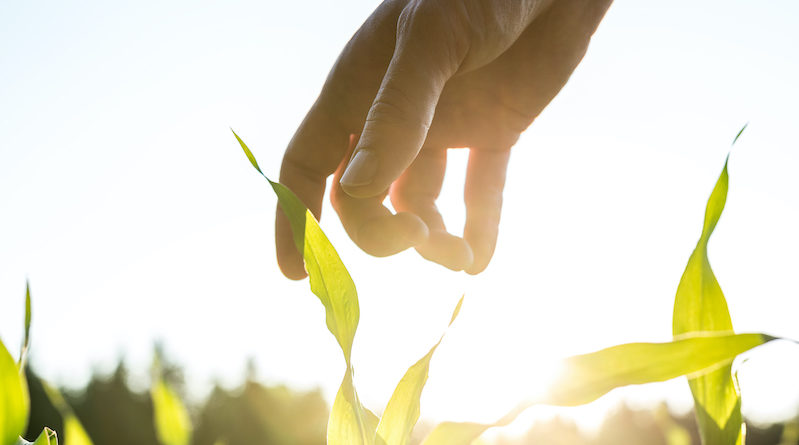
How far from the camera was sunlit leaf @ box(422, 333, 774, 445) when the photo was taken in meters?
0.21

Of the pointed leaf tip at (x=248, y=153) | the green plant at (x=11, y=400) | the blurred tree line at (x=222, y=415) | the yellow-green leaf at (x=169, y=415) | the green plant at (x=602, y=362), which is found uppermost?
the pointed leaf tip at (x=248, y=153)

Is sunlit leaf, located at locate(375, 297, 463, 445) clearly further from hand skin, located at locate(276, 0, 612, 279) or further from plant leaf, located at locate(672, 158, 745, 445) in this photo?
hand skin, located at locate(276, 0, 612, 279)

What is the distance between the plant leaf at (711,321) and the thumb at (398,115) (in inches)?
15.8

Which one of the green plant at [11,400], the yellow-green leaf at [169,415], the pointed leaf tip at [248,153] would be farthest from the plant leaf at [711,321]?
the yellow-green leaf at [169,415]

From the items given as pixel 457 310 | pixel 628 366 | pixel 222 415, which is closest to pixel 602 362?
pixel 628 366

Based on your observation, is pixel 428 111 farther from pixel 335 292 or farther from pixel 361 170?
pixel 335 292

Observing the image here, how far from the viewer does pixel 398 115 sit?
0.64 meters

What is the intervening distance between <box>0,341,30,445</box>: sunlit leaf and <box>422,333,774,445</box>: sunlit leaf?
9.6 inches

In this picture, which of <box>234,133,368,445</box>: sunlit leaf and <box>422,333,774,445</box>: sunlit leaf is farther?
<box>234,133,368,445</box>: sunlit leaf

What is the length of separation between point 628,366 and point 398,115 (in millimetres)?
460

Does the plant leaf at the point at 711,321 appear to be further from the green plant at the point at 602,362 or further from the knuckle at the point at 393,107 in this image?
the knuckle at the point at 393,107

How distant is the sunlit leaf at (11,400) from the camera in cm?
29

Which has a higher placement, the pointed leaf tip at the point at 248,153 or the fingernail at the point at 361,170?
the fingernail at the point at 361,170

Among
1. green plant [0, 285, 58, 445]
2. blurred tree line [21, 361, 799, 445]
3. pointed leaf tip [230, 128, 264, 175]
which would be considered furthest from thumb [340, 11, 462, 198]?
blurred tree line [21, 361, 799, 445]
